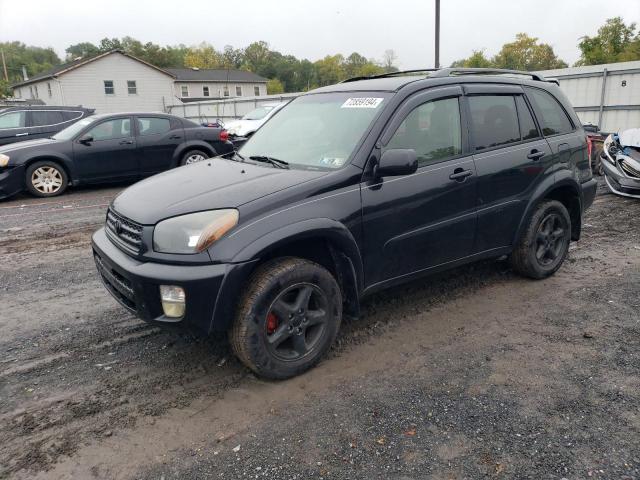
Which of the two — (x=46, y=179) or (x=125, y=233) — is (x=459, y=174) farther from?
(x=46, y=179)

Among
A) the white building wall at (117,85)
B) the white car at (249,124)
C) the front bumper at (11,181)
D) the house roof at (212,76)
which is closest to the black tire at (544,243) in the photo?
the front bumper at (11,181)

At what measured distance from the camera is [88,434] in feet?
9.39

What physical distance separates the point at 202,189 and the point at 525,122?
3012 mm

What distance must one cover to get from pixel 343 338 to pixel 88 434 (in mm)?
1853

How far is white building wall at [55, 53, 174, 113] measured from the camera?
4128cm

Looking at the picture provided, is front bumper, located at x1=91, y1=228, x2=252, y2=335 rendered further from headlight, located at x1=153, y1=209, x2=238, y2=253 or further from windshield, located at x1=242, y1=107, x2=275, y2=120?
windshield, located at x1=242, y1=107, x2=275, y2=120

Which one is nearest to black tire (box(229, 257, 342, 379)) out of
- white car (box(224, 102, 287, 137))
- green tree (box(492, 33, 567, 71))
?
white car (box(224, 102, 287, 137))

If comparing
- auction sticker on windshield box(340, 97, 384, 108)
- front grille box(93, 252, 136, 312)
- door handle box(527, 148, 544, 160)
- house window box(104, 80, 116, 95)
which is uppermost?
house window box(104, 80, 116, 95)

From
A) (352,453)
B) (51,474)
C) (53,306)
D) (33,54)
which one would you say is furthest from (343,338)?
(33,54)

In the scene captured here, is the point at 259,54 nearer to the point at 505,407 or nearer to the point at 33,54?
the point at 33,54

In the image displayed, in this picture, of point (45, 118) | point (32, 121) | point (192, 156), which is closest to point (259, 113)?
point (192, 156)

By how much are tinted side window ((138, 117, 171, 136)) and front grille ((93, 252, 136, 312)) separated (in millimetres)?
7902

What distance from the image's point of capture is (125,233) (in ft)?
11.1

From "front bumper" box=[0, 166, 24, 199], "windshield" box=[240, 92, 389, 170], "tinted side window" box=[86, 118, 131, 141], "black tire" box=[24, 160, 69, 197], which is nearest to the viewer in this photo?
"windshield" box=[240, 92, 389, 170]
